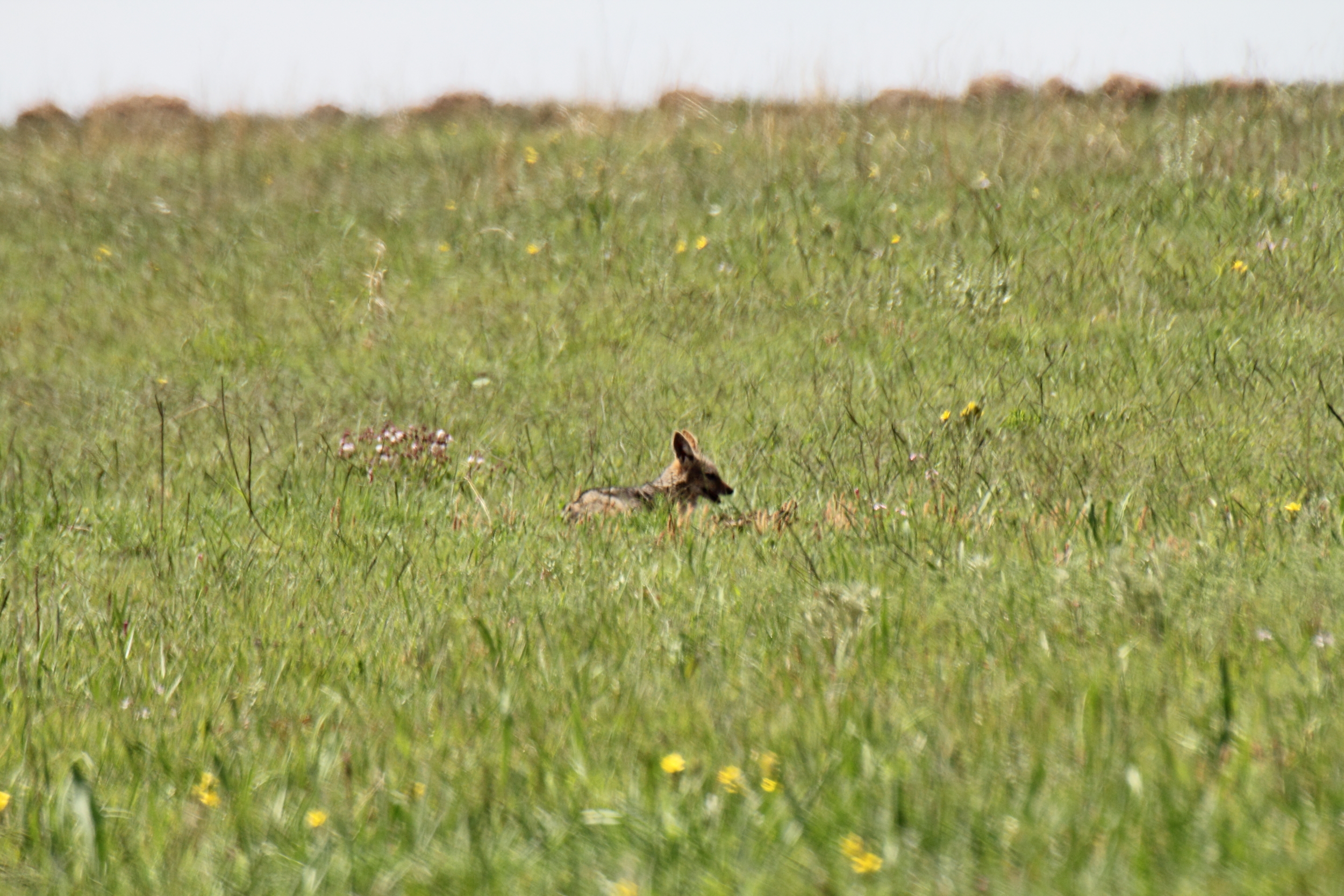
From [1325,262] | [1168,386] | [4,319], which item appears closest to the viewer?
[1168,386]

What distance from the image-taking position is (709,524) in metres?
4.68

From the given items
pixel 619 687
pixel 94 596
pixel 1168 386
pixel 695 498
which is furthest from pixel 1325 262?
pixel 94 596

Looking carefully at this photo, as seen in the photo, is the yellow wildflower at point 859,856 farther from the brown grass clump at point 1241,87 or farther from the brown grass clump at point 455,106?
the brown grass clump at point 455,106

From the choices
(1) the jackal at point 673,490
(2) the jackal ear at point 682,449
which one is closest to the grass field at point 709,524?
(1) the jackal at point 673,490

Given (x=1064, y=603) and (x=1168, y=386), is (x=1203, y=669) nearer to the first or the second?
(x=1064, y=603)

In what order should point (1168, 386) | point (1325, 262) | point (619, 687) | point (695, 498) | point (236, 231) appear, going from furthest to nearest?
point (236, 231), point (1325, 262), point (1168, 386), point (695, 498), point (619, 687)

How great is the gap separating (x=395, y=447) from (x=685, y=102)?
28.0ft

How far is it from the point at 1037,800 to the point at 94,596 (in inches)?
148

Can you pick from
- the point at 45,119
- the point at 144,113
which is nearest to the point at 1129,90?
the point at 144,113

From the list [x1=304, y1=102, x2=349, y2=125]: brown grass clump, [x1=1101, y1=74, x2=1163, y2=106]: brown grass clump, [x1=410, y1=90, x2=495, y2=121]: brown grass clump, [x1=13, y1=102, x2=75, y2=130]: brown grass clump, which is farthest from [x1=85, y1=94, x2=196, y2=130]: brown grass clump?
[x1=1101, y1=74, x2=1163, y2=106]: brown grass clump

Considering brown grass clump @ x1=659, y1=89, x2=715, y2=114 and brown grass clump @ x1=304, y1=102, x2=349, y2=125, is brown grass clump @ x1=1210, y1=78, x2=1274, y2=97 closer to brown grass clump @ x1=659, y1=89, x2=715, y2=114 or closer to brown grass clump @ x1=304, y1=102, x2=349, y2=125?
brown grass clump @ x1=659, y1=89, x2=715, y2=114

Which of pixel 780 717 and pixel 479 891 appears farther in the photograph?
pixel 780 717

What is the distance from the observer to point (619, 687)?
9.82 ft

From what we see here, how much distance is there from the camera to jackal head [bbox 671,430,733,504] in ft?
17.7
